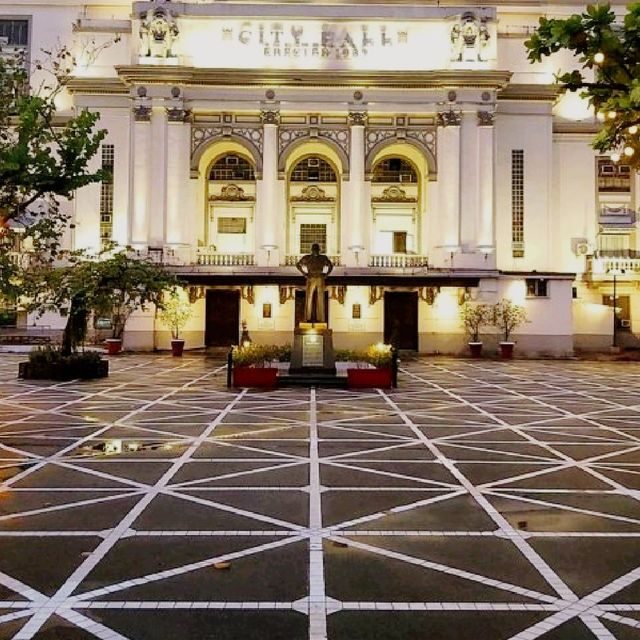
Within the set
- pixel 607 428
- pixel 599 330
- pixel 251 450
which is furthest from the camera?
pixel 599 330

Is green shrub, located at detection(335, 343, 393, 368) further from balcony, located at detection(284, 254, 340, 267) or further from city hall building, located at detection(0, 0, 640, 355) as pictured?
balcony, located at detection(284, 254, 340, 267)

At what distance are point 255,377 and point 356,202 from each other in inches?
706

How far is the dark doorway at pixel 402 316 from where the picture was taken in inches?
1347

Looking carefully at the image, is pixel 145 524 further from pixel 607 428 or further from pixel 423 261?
pixel 423 261

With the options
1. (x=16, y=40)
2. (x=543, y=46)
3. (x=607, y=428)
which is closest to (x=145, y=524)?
(x=543, y=46)

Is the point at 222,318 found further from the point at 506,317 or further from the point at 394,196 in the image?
the point at 506,317

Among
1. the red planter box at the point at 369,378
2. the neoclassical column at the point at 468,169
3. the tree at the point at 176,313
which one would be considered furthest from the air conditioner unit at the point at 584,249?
the red planter box at the point at 369,378

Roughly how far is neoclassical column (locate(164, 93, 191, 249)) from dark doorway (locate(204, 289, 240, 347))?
3294 mm

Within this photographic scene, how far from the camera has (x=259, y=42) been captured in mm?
34156

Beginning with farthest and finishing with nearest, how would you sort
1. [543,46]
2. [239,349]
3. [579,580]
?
1. [239,349]
2. [543,46]
3. [579,580]

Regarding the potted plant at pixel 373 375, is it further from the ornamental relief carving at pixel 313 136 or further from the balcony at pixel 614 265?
the balcony at pixel 614 265

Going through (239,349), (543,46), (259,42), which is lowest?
(239,349)

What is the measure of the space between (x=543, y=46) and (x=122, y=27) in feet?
115

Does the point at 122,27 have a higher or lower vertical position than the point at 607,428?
higher
